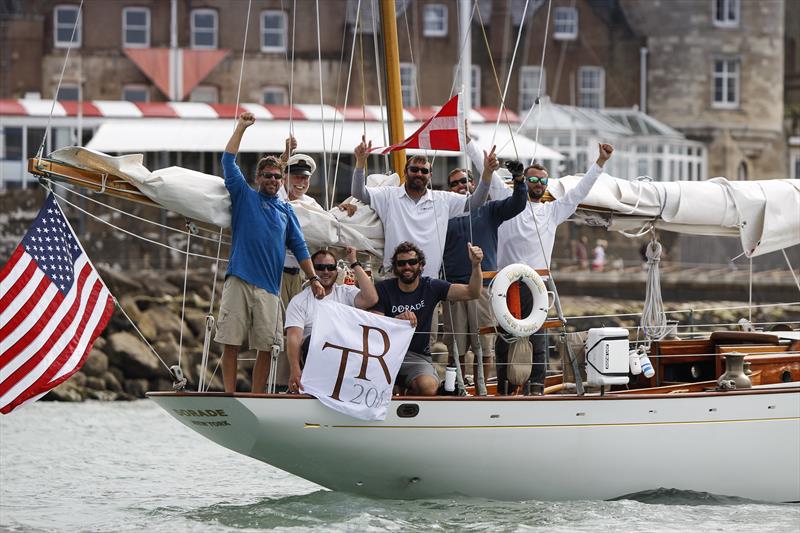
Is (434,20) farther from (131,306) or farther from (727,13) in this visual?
(131,306)

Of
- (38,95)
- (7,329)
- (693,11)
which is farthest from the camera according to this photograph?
(693,11)

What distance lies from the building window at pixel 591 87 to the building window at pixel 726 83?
3.58 meters

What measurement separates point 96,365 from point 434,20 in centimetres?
2367

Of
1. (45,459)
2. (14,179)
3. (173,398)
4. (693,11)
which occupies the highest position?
(693,11)

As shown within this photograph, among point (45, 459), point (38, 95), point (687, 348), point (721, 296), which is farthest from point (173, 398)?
point (38, 95)

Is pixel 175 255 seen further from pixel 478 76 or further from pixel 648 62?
pixel 648 62

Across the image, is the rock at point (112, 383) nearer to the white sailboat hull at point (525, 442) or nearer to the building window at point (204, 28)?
the white sailboat hull at point (525, 442)

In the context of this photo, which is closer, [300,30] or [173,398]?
[173,398]

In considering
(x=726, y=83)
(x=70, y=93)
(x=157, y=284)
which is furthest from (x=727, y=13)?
(x=157, y=284)

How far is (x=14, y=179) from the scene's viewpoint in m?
38.7

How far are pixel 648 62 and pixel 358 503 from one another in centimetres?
3665

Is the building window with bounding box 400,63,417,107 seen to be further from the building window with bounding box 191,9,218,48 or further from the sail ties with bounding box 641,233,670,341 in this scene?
the sail ties with bounding box 641,233,670,341

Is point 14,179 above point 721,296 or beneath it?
above

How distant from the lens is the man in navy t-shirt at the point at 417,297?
11064mm
